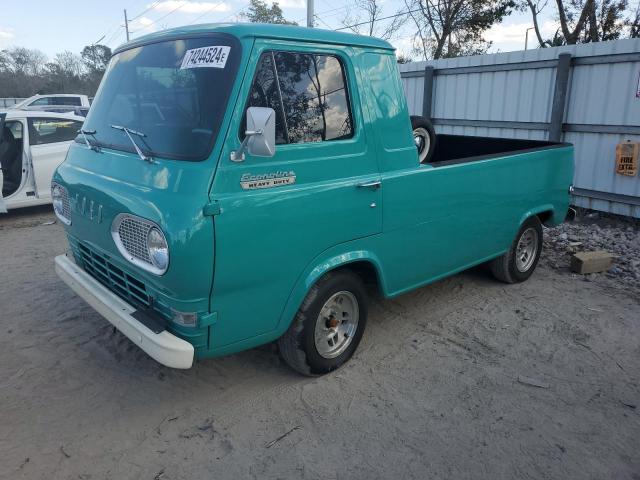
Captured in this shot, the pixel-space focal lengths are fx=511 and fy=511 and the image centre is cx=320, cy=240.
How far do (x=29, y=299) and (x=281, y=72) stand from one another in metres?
3.46

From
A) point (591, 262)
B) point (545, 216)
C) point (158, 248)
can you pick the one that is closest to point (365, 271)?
point (158, 248)

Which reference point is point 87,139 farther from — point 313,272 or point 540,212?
point 540,212

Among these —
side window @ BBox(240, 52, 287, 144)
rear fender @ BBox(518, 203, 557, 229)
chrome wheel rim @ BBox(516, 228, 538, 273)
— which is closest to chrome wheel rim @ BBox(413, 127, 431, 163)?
rear fender @ BBox(518, 203, 557, 229)

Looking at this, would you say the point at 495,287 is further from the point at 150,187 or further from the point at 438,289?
the point at 150,187

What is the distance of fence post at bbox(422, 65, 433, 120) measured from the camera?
32.0 ft

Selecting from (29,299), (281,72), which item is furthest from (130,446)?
(29,299)

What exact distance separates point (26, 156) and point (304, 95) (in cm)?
616

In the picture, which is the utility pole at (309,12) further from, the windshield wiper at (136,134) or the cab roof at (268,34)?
the windshield wiper at (136,134)

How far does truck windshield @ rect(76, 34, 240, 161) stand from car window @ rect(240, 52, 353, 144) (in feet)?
0.63

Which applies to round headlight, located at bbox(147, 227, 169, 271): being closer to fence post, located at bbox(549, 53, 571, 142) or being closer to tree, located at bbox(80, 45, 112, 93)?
fence post, located at bbox(549, 53, 571, 142)

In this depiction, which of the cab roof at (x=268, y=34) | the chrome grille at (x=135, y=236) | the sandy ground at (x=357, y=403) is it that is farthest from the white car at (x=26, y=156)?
the chrome grille at (x=135, y=236)

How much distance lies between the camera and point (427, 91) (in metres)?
9.87

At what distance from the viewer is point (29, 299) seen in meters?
4.81

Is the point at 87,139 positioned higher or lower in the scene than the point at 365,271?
higher
